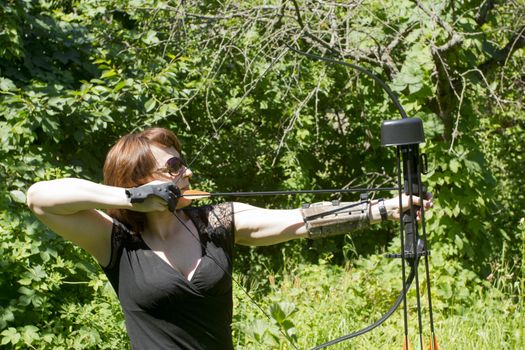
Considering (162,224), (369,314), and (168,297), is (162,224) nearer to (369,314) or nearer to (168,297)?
(168,297)

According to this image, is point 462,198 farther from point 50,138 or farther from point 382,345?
point 50,138

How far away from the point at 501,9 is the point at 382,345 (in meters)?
2.61

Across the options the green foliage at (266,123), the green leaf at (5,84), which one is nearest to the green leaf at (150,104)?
the green foliage at (266,123)

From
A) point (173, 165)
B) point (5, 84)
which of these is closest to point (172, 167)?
point (173, 165)

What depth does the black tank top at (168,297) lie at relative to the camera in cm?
202

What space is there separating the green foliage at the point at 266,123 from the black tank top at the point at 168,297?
110 cm

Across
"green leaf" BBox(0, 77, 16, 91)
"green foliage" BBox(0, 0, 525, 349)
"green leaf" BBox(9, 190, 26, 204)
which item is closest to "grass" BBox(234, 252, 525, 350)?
"green foliage" BBox(0, 0, 525, 349)

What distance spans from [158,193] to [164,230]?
0.24 metres

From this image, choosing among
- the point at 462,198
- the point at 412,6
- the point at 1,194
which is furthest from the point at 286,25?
the point at 1,194

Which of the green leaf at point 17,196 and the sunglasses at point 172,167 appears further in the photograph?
the green leaf at point 17,196

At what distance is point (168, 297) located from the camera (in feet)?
6.60

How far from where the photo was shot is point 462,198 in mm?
4699

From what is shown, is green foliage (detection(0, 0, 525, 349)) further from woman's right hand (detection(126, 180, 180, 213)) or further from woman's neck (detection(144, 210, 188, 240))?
woman's right hand (detection(126, 180, 180, 213))

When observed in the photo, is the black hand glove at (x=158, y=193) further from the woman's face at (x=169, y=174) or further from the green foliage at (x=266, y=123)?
the green foliage at (x=266, y=123)
